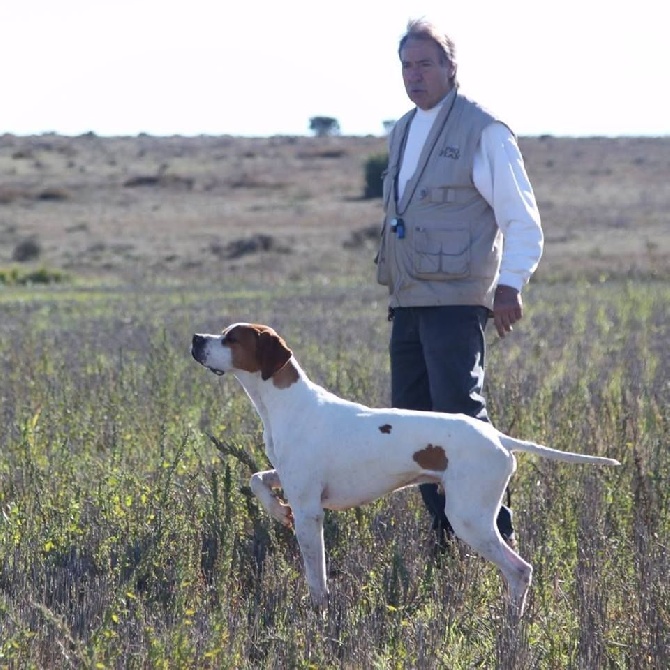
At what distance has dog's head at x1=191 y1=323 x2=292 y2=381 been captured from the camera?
17.6ft

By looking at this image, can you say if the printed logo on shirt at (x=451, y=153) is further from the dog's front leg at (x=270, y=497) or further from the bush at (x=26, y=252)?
the bush at (x=26, y=252)

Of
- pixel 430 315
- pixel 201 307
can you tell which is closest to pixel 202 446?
pixel 430 315

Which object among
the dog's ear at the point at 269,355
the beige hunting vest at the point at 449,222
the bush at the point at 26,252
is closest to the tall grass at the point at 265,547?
the dog's ear at the point at 269,355

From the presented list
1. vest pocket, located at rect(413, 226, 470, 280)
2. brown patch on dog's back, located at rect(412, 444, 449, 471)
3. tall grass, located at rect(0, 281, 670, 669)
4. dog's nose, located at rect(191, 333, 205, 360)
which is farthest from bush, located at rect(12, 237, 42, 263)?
brown patch on dog's back, located at rect(412, 444, 449, 471)

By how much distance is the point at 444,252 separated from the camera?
575 cm

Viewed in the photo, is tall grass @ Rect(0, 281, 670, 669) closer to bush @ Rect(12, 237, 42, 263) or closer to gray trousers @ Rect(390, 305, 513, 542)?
gray trousers @ Rect(390, 305, 513, 542)

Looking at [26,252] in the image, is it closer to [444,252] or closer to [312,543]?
[444,252]

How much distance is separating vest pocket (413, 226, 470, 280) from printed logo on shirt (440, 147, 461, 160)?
302 mm

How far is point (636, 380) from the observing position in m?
9.80

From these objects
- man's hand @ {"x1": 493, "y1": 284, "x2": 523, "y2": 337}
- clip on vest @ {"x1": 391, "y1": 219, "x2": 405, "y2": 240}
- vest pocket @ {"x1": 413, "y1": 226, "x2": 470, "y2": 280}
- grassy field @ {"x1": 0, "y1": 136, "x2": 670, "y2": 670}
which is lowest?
grassy field @ {"x1": 0, "y1": 136, "x2": 670, "y2": 670}

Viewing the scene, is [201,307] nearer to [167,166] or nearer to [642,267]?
[642,267]

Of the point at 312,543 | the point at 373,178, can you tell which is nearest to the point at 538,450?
the point at 312,543

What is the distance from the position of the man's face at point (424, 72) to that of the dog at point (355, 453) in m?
1.24

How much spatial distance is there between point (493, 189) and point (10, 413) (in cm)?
417
